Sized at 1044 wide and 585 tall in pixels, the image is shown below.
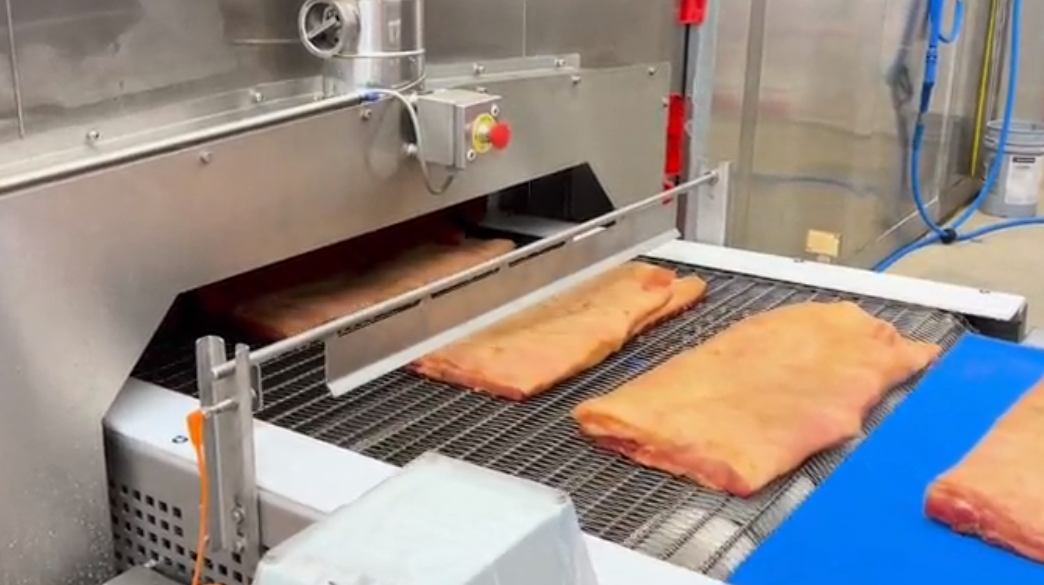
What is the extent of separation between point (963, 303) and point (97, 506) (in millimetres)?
1112

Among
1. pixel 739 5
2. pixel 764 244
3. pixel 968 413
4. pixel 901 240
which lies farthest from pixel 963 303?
pixel 901 240

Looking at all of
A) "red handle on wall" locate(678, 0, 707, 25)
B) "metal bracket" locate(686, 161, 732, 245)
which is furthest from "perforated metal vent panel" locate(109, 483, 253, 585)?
"red handle on wall" locate(678, 0, 707, 25)

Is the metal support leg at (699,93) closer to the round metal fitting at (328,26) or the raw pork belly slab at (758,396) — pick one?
the raw pork belly slab at (758,396)

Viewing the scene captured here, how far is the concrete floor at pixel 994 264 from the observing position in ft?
12.4

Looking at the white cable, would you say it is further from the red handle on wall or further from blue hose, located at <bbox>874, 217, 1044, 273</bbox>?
blue hose, located at <bbox>874, 217, 1044, 273</bbox>

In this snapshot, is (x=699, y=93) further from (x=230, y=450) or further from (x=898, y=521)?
(x=230, y=450)

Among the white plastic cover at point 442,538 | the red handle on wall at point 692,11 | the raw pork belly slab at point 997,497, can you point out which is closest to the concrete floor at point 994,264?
the red handle on wall at point 692,11

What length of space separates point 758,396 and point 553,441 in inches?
9.3

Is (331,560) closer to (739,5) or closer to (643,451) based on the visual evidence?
(643,451)

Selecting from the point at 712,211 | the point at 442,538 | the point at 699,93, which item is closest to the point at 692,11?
the point at 699,93

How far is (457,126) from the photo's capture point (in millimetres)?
1301

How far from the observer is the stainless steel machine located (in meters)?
0.95

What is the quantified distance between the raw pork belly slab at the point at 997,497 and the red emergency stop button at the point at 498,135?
1.97ft

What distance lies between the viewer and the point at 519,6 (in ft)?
5.59
